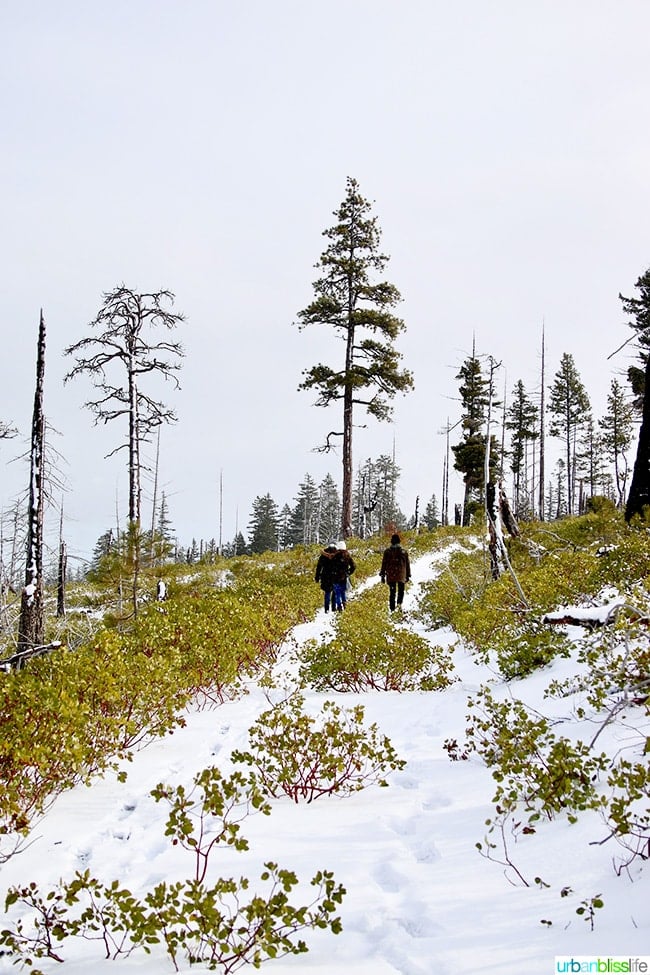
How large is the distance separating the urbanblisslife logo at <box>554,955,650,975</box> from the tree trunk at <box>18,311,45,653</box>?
10171 mm

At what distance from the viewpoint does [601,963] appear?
2059mm

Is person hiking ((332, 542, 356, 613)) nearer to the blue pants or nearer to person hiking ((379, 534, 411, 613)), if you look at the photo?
the blue pants

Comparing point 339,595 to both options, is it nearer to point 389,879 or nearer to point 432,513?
point 389,879

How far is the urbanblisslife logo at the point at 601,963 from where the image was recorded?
78.6 inches

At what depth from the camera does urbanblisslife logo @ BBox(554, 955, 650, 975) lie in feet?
6.55

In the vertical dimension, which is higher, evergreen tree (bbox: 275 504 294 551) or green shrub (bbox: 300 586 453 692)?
green shrub (bbox: 300 586 453 692)

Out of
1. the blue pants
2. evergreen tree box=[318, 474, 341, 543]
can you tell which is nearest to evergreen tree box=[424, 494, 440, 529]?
evergreen tree box=[318, 474, 341, 543]

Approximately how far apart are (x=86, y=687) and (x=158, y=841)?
4.76 ft

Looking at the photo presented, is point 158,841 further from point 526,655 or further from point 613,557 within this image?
point 613,557

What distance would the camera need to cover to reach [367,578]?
19.0 m

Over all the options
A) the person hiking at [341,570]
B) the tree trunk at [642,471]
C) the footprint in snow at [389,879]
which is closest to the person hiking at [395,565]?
the person hiking at [341,570]

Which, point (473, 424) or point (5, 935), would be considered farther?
point (473, 424)

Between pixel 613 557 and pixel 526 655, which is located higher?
pixel 613 557

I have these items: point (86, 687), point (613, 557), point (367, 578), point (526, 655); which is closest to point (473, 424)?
point (367, 578)
